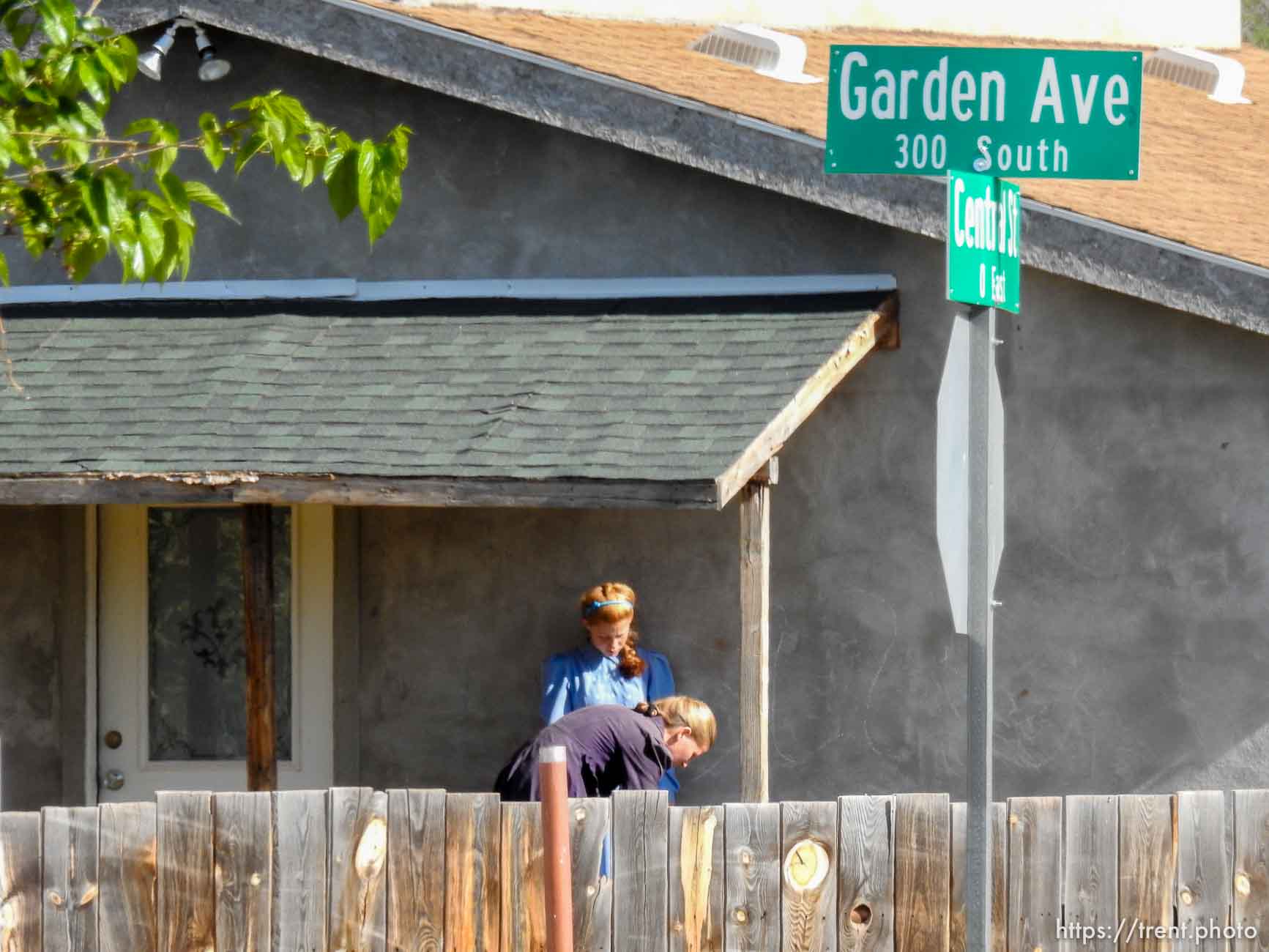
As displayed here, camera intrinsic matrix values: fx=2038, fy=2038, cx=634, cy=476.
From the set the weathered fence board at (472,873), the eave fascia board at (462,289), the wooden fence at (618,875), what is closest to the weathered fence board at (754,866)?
the wooden fence at (618,875)

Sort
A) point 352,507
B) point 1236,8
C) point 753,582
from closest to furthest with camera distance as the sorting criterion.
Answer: point 753,582
point 352,507
point 1236,8

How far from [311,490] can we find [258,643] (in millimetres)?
868

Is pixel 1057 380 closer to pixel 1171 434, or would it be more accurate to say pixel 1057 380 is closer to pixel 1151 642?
pixel 1171 434

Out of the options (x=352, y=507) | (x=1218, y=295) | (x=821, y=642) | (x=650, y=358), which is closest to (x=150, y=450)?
(x=352, y=507)

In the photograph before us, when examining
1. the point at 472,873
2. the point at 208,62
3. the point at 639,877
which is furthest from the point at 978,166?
the point at 208,62

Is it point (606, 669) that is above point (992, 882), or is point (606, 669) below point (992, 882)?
above

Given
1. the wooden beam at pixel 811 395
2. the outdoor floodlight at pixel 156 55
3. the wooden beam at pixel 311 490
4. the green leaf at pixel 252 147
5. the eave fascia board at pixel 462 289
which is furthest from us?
the outdoor floodlight at pixel 156 55

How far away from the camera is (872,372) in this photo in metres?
8.99

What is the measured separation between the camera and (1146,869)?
6.29 metres

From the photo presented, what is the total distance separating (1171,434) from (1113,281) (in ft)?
2.40

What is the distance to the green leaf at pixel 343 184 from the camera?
5.96 m

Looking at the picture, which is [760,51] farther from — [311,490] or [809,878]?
[809,878]

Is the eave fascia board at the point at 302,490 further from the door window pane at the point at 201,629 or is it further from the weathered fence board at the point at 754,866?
the weathered fence board at the point at 754,866

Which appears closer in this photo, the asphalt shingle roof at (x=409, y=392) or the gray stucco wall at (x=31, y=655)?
the asphalt shingle roof at (x=409, y=392)
